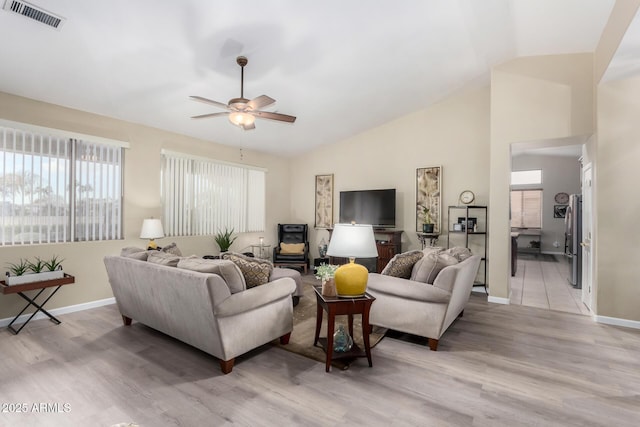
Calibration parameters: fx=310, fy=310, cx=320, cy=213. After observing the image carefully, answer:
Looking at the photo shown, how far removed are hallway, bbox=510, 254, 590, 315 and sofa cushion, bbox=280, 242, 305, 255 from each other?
12.7ft

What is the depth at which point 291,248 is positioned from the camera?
6578mm

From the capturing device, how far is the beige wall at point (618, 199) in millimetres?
3689

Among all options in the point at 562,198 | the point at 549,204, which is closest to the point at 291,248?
the point at 549,204

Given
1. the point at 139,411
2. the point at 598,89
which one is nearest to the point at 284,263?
the point at 139,411

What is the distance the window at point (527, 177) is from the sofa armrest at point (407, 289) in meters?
8.87

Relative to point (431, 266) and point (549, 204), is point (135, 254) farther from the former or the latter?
point (549, 204)

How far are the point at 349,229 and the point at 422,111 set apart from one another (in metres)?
4.21

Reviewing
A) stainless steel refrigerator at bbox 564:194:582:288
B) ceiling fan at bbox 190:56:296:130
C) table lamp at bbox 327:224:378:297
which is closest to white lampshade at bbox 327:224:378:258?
table lamp at bbox 327:224:378:297

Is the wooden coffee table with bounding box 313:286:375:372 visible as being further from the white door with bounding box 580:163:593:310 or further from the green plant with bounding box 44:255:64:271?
→ the white door with bounding box 580:163:593:310

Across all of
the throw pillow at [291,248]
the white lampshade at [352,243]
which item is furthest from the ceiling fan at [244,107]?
the throw pillow at [291,248]

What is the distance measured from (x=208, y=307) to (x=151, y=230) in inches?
108

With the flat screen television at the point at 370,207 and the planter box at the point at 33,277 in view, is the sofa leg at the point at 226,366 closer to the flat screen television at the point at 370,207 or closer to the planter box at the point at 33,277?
the planter box at the point at 33,277

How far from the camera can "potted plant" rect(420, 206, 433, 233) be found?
561 cm

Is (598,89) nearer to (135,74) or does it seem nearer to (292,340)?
(292,340)
